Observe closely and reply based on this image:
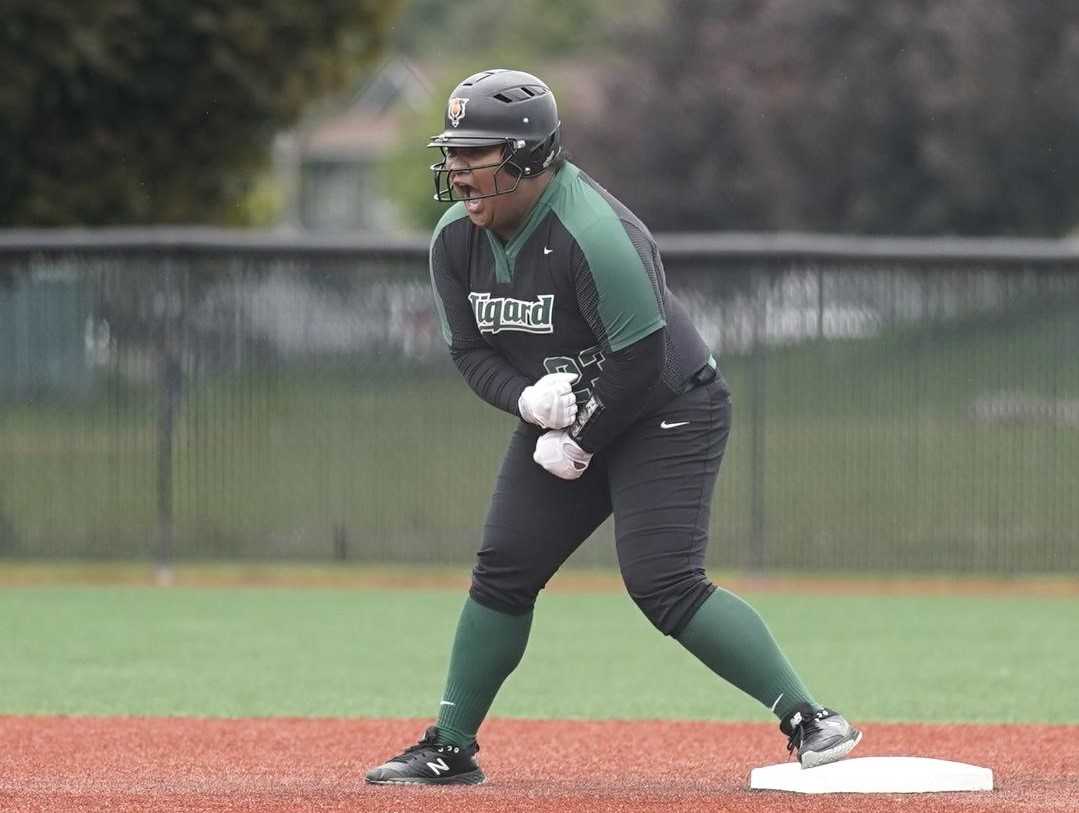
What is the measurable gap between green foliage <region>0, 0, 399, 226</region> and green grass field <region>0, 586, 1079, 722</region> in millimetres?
6546

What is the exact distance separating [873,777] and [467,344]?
171cm

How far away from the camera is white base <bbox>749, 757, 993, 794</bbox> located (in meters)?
6.00

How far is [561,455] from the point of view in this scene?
596 centimetres

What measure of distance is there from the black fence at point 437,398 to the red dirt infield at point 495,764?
5.30 m

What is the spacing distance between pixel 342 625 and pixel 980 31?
28.3m

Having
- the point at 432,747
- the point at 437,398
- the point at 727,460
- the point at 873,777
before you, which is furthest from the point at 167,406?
the point at 873,777

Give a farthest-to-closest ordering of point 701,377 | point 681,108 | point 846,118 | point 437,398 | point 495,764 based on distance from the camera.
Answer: point 681,108, point 846,118, point 437,398, point 495,764, point 701,377

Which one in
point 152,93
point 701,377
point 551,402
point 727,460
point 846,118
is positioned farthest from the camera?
point 846,118

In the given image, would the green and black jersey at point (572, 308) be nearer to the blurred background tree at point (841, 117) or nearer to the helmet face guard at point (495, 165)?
the helmet face guard at point (495, 165)

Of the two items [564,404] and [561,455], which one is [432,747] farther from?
[564,404]

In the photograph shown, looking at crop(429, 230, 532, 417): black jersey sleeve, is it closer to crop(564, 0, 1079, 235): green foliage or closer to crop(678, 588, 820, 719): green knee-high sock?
crop(678, 588, 820, 719): green knee-high sock

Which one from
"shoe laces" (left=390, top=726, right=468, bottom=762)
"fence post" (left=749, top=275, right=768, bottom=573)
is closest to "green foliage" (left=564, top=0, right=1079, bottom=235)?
"fence post" (left=749, top=275, right=768, bottom=573)

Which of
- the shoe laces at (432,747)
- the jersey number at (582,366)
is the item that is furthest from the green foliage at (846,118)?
the shoe laces at (432,747)

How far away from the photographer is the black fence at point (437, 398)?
519 inches
